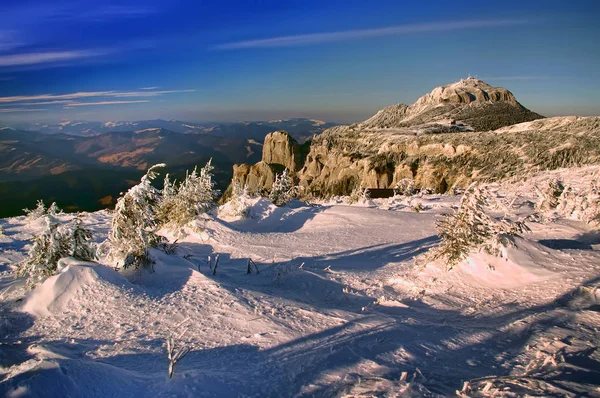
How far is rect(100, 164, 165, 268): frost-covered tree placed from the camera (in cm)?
708

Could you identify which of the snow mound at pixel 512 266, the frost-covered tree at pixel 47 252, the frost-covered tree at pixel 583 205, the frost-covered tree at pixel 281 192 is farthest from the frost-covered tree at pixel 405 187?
the frost-covered tree at pixel 47 252

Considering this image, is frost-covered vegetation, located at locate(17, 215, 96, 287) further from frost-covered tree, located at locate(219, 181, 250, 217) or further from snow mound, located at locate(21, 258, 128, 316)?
frost-covered tree, located at locate(219, 181, 250, 217)

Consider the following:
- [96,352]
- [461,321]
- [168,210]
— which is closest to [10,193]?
[168,210]

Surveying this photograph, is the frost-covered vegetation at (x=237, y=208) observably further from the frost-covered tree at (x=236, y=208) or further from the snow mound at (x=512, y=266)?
the snow mound at (x=512, y=266)

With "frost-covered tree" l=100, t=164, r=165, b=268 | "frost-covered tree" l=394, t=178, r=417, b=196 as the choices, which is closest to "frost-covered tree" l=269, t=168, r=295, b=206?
"frost-covered tree" l=394, t=178, r=417, b=196

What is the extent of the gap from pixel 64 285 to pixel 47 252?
1084mm

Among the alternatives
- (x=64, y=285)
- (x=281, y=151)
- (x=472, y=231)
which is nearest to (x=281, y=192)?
(x=472, y=231)

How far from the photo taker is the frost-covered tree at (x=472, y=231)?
7645mm

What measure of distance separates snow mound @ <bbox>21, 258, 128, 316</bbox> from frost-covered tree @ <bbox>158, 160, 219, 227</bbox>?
6363 millimetres

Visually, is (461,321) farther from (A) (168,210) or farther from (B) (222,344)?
(A) (168,210)

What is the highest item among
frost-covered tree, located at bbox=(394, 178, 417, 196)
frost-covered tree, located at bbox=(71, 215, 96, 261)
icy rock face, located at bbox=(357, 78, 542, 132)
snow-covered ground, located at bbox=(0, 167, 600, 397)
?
icy rock face, located at bbox=(357, 78, 542, 132)

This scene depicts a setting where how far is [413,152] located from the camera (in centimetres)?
4997

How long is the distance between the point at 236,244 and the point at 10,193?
116 feet

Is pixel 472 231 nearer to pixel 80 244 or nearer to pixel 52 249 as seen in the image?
pixel 80 244
